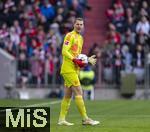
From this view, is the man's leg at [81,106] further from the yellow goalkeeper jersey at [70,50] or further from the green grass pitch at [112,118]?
the yellow goalkeeper jersey at [70,50]

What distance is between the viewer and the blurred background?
29062mm

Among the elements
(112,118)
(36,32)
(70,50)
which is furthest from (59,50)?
(70,50)

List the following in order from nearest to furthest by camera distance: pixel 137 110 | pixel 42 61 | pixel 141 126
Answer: pixel 141 126
pixel 137 110
pixel 42 61

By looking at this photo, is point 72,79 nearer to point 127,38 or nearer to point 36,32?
point 127,38

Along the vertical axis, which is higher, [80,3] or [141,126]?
[80,3]

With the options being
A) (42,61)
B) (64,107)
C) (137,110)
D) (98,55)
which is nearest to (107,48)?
(98,55)

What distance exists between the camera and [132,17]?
30922mm

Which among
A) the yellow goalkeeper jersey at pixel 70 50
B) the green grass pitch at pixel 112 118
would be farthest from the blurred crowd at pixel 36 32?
the yellow goalkeeper jersey at pixel 70 50

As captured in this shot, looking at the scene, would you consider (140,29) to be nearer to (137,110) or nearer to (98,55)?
(98,55)

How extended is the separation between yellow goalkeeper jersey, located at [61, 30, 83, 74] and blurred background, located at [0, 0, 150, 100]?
1250 cm

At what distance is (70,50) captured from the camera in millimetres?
14828

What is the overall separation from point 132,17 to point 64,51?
16.6m

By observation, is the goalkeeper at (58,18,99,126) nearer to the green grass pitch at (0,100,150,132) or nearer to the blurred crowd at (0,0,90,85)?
the green grass pitch at (0,100,150,132)

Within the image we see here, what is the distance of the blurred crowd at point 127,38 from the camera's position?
95.5 feet
